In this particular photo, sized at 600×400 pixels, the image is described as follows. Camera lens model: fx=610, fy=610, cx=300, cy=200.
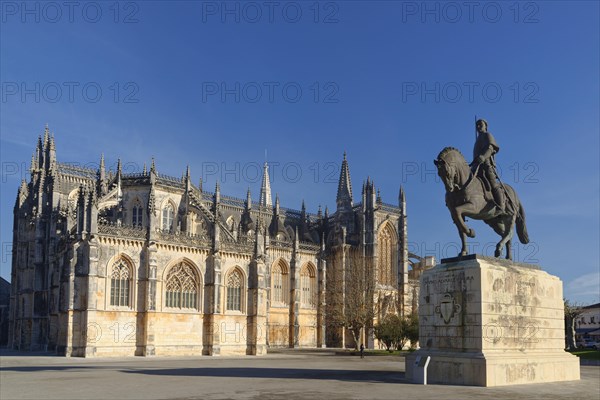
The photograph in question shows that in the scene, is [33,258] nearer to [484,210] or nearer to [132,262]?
[132,262]

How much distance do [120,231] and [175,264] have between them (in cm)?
520

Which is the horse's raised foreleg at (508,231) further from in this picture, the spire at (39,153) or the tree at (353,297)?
the spire at (39,153)

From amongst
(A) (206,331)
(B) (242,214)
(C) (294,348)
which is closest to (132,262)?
(A) (206,331)

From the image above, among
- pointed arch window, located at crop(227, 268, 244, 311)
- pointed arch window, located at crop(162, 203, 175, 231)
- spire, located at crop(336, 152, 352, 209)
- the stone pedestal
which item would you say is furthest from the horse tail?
spire, located at crop(336, 152, 352, 209)

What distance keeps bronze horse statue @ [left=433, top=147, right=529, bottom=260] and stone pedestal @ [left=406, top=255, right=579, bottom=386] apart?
1.14 m

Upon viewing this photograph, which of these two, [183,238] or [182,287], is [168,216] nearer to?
[183,238]

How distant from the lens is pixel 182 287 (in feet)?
160

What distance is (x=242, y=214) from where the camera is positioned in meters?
78.1

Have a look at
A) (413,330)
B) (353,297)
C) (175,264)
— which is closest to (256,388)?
(175,264)

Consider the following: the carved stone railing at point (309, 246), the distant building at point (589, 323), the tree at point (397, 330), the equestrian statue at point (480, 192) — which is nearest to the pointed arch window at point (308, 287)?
the carved stone railing at point (309, 246)

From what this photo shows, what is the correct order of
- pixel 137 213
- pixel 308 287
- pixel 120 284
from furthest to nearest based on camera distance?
1. pixel 308 287
2. pixel 137 213
3. pixel 120 284

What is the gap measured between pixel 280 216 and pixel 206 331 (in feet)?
115

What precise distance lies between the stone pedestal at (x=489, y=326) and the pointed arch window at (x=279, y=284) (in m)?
48.1

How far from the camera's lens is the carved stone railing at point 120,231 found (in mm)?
44906
